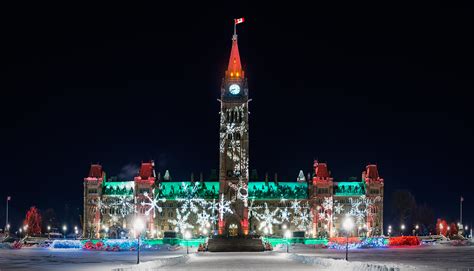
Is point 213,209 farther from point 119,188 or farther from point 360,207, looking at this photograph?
point 360,207

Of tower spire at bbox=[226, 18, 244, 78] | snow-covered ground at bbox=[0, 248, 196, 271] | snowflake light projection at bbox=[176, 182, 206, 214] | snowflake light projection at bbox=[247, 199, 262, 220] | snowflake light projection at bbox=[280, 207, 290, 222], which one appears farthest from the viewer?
snowflake light projection at bbox=[280, 207, 290, 222]

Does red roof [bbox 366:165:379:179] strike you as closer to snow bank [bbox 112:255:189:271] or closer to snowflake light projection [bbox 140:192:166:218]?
snowflake light projection [bbox 140:192:166:218]

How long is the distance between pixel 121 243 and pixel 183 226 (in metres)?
77.7

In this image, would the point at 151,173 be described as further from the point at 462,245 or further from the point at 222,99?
the point at 462,245

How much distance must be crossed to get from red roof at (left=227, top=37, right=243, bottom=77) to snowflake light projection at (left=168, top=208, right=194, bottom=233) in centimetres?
4199

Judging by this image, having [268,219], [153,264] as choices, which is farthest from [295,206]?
[153,264]

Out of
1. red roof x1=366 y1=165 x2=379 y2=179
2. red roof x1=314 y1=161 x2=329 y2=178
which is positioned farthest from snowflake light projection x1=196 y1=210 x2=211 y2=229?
red roof x1=366 y1=165 x2=379 y2=179

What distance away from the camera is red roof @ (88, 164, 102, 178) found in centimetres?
19512

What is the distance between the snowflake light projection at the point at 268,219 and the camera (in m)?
192

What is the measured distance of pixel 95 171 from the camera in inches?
7712

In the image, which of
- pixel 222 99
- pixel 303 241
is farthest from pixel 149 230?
pixel 303 241

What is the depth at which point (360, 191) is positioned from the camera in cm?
19625

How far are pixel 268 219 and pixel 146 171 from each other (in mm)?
30946

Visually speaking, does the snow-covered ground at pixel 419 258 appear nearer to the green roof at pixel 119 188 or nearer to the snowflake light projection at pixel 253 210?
the snowflake light projection at pixel 253 210
